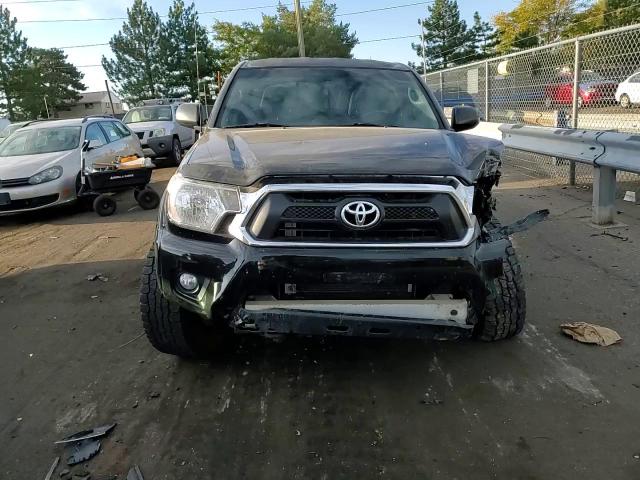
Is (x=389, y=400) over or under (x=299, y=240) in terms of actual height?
under

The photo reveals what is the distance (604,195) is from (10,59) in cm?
6587

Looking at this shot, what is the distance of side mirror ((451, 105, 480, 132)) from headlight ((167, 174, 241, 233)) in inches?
87.3

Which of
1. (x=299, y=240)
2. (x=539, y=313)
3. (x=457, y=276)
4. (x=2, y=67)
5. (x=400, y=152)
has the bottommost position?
(x=539, y=313)

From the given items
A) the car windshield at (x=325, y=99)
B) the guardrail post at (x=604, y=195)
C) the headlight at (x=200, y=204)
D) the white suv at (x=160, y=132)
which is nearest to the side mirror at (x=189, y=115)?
the car windshield at (x=325, y=99)

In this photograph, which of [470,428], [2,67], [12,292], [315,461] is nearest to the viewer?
[315,461]

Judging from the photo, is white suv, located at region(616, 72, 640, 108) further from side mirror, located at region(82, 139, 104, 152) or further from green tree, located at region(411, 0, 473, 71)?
green tree, located at region(411, 0, 473, 71)

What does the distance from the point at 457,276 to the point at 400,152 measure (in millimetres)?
709

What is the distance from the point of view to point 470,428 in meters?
2.60

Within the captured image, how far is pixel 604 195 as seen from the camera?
18.8ft

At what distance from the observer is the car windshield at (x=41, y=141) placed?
8953mm

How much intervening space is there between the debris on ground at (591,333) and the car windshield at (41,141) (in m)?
8.11

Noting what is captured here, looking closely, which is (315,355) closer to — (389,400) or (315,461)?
(389,400)

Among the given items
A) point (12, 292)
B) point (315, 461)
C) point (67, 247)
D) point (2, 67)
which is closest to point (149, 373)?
point (315, 461)

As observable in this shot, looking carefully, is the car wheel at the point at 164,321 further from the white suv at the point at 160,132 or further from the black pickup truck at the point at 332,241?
the white suv at the point at 160,132
